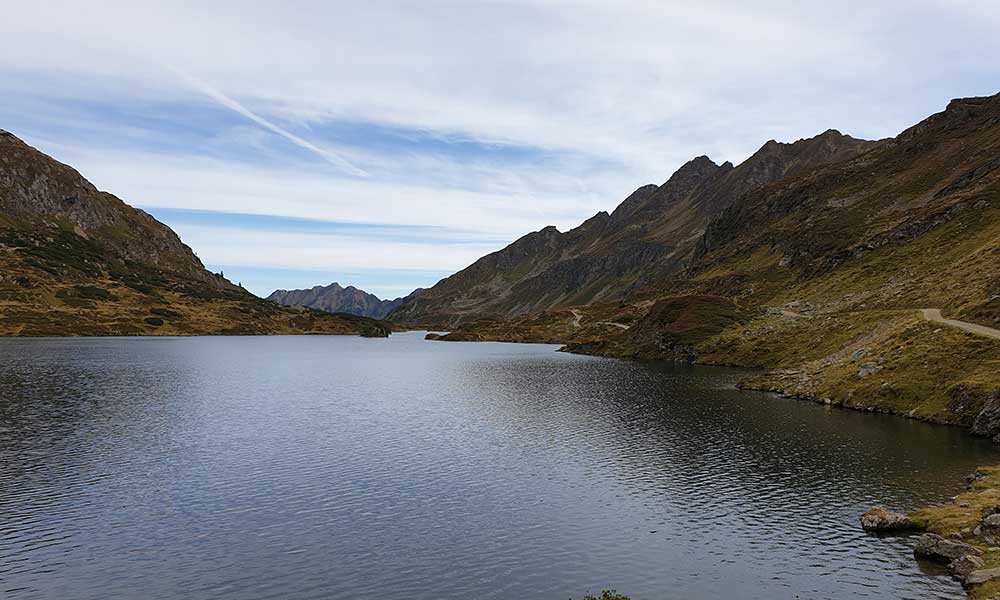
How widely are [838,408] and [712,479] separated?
45.4 m

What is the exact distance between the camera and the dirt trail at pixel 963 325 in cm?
8294

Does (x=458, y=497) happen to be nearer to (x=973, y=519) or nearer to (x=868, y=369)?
(x=973, y=519)

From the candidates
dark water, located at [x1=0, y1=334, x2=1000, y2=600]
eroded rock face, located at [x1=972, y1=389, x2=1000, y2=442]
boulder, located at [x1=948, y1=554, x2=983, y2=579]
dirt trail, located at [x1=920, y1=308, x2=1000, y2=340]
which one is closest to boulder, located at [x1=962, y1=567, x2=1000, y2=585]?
boulder, located at [x1=948, y1=554, x2=983, y2=579]

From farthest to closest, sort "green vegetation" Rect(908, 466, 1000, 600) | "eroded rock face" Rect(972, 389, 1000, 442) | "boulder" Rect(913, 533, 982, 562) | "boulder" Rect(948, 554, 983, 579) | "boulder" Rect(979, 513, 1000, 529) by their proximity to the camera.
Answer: "eroded rock face" Rect(972, 389, 1000, 442) < "boulder" Rect(979, 513, 1000, 529) < "boulder" Rect(913, 533, 982, 562) < "boulder" Rect(948, 554, 983, 579) < "green vegetation" Rect(908, 466, 1000, 600)

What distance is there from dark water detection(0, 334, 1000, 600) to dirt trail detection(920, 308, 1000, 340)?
2006 centimetres

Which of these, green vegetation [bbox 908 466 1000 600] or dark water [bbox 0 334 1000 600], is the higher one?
green vegetation [bbox 908 466 1000 600]

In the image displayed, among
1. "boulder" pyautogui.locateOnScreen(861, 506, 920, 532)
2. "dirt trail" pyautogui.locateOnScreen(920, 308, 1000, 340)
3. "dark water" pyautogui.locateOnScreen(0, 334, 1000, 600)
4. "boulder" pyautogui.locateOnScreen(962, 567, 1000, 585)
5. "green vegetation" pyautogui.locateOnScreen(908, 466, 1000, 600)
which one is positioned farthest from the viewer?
"dirt trail" pyautogui.locateOnScreen(920, 308, 1000, 340)

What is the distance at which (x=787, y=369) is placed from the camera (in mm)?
119938

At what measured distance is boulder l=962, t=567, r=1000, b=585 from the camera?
32031 millimetres

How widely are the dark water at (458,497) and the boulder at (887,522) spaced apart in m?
1.28

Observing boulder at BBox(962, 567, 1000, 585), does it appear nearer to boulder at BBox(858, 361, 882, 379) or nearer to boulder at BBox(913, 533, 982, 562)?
boulder at BBox(913, 533, 982, 562)

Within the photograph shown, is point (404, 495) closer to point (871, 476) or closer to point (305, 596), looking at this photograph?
point (305, 596)

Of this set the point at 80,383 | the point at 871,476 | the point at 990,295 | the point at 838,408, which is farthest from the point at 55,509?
the point at 990,295

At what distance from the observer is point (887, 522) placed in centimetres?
4128
